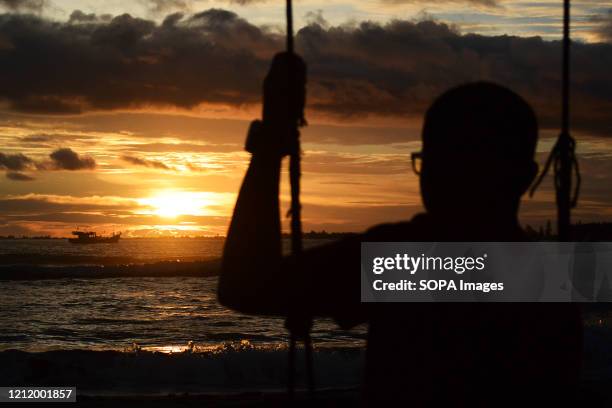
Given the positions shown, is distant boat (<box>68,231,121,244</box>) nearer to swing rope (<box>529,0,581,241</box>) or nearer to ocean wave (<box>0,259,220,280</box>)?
ocean wave (<box>0,259,220,280</box>)

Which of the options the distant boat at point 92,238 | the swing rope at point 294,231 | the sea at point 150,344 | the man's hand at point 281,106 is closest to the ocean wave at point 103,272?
the sea at point 150,344

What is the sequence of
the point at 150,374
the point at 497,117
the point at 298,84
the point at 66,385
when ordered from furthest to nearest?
the point at 150,374
the point at 66,385
the point at 298,84
the point at 497,117

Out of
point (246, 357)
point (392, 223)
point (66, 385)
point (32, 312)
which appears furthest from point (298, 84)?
point (32, 312)

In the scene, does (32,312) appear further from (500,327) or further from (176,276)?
(500,327)

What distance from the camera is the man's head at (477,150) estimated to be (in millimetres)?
1019

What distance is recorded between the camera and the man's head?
40.1 inches

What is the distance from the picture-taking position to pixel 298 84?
1.14 meters

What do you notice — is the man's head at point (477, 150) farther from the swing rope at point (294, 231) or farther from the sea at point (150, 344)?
the sea at point (150, 344)

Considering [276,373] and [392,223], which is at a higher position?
[392,223]

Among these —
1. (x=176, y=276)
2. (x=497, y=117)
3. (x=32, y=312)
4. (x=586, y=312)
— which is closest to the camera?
(x=497, y=117)

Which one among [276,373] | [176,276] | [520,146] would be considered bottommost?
[176,276]

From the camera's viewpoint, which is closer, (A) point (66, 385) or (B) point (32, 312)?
(A) point (66, 385)

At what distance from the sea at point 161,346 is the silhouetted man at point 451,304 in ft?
29.8

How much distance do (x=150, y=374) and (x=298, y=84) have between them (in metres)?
11.6
